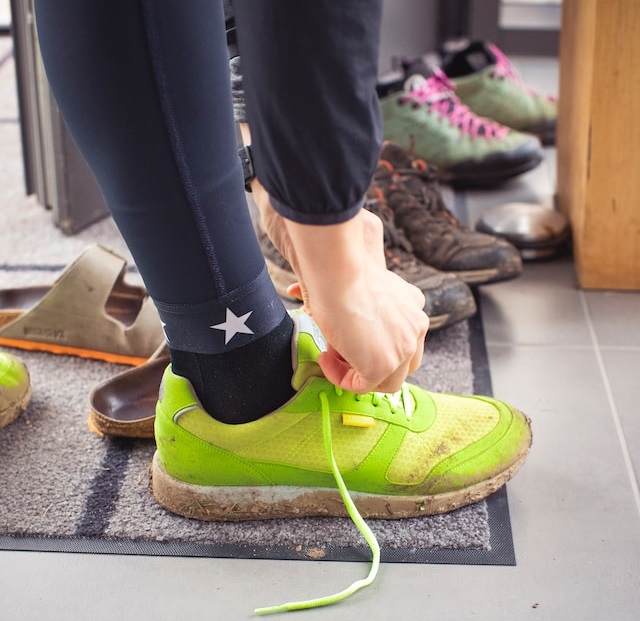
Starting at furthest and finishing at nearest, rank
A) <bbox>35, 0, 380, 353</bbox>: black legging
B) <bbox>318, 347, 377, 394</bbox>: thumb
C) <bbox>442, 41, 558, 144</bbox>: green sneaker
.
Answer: <bbox>442, 41, 558, 144</bbox>: green sneaker < <bbox>318, 347, 377, 394</bbox>: thumb < <bbox>35, 0, 380, 353</bbox>: black legging

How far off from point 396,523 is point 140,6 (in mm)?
515

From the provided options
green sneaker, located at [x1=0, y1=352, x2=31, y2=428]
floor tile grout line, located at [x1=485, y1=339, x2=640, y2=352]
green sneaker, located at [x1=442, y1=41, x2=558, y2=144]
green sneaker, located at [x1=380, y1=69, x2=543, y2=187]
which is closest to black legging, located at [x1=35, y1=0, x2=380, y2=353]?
green sneaker, located at [x1=0, y1=352, x2=31, y2=428]

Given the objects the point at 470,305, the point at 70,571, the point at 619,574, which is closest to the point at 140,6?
the point at 70,571

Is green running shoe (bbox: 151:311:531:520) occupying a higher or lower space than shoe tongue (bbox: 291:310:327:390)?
lower

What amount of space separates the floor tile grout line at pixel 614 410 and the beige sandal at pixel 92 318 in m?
0.54

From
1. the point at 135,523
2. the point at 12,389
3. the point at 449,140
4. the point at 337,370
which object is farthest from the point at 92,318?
the point at 449,140

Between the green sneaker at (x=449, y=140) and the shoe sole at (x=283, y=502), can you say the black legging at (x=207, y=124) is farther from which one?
the green sneaker at (x=449, y=140)

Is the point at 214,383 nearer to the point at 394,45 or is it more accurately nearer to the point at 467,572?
the point at 467,572

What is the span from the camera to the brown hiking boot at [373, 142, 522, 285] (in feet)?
4.24

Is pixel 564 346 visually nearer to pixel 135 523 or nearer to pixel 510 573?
pixel 510 573

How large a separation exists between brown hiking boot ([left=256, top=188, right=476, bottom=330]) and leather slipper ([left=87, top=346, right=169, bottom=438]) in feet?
0.69

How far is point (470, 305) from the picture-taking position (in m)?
1.20

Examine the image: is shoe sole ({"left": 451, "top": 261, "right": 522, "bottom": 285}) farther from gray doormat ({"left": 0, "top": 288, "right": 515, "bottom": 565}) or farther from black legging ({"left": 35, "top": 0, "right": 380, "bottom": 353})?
black legging ({"left": 35, "top": 0, "right": 380, "bottom": 353})

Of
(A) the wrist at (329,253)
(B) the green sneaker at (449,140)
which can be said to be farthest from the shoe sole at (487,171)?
(A) the wrist at (329,253)
